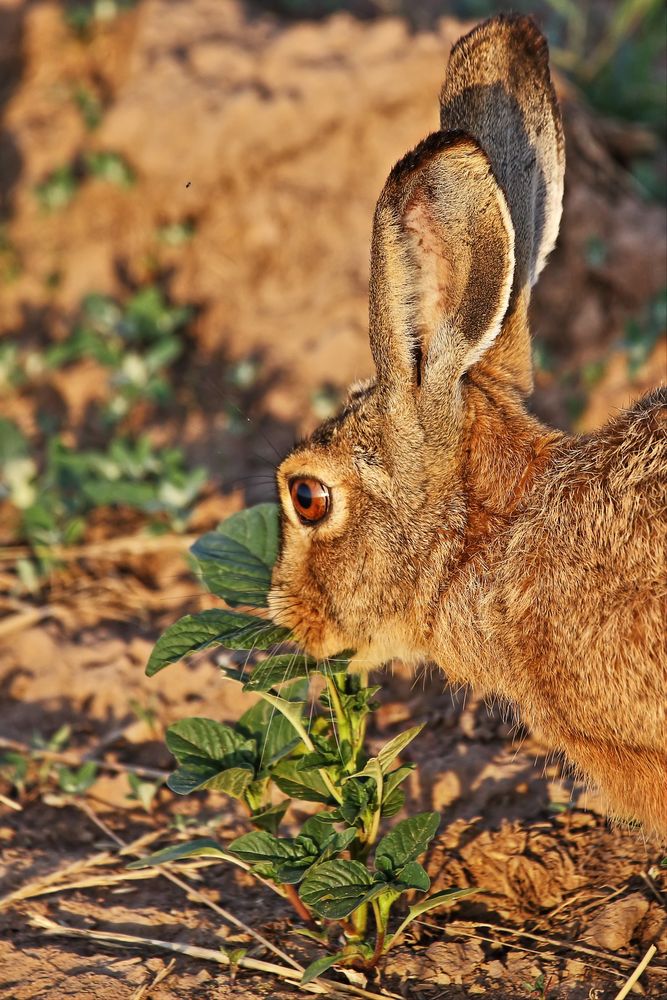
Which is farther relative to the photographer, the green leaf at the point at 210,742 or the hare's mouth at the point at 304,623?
the hare's mouth at the point at 304,623

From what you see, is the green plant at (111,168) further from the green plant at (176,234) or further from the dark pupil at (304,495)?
the dark pupil at (304,495)

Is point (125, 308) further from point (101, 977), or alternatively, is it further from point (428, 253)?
point (101, 977)

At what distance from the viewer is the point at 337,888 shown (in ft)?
9.90

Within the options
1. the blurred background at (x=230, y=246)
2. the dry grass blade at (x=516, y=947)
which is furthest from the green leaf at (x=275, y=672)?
the blurred background at (x=230, y=246)

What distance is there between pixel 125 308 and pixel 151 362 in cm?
69

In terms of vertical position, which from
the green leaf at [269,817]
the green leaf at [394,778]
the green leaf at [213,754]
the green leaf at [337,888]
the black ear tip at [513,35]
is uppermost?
the black ear tip at [513,35]

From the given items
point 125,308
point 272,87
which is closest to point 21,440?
point 125,308

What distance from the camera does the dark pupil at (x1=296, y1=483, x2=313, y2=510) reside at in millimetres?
3611

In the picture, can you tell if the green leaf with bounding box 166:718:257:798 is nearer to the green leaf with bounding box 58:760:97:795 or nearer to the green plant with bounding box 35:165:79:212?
the green leaf with bounding box 58:760:97:795

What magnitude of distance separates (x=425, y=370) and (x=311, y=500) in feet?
1.79

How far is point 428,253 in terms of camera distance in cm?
328

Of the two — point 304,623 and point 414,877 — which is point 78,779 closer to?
point 304,623

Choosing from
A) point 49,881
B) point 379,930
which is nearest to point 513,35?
point 379,930

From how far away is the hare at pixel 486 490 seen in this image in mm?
3111
